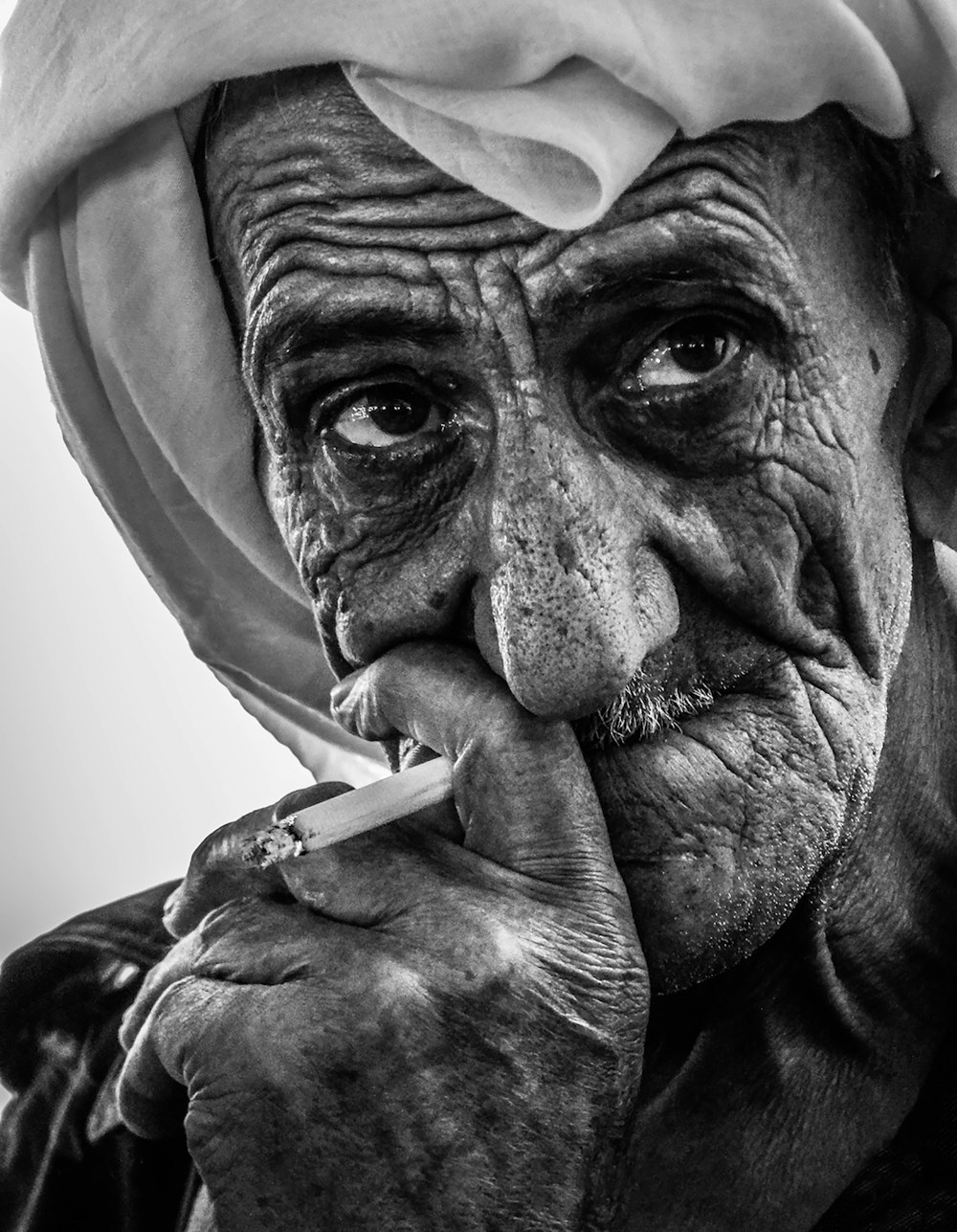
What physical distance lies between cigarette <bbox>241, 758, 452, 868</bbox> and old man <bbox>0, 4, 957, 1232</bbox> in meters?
0.02

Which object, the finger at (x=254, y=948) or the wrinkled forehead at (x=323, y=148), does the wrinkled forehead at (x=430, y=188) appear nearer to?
the wrinkled forehead at (x=323, y=148)

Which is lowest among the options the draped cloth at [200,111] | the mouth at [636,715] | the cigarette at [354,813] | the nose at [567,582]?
the mouth at [636,715]

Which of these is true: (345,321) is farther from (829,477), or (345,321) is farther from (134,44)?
(829,477)

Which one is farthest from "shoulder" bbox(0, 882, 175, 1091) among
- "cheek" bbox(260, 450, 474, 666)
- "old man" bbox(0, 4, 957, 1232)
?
"cheek" bbox(260, 450, 474, 666)

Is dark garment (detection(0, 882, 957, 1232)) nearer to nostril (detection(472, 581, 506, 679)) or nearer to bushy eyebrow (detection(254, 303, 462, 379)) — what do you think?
nostril (detection(472, 581, 506, 679))

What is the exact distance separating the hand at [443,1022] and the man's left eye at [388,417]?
0.32 m

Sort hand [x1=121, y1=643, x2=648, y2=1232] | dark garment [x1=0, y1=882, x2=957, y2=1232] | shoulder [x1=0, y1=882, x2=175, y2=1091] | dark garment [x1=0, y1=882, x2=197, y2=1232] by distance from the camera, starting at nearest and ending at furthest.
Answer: hand [x1=121, y1=643, x2=648, y2=1232]
dark garment [x1=0, y1=882, x2=957, y2=1232]
dark garment [x1=0, y1=882, x2=197, y2=1232]
shoulder [x1=0, y1=882, x2=175, y2=1091]

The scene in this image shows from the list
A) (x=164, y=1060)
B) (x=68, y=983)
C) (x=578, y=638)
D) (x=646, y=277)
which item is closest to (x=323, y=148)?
(x=646, y=277)

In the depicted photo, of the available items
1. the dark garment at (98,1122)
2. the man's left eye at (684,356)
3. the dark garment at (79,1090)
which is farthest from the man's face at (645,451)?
the dark garment at (79,1090)

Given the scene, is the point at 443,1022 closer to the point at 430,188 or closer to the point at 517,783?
the point at 517,783

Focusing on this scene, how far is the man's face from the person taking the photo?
5.67ft

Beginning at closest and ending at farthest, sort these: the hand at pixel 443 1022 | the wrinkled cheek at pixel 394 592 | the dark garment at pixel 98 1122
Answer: the hand at pixel 443 1022 → the wrinkled cheek at pixel 394 592 → the dark garment at pixel 98 1122

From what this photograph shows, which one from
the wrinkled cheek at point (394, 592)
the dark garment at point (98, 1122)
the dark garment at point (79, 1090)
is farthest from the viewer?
the dark garment at point (79, 1090)

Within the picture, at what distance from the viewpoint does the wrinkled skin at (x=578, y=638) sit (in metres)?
1.63
